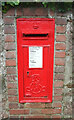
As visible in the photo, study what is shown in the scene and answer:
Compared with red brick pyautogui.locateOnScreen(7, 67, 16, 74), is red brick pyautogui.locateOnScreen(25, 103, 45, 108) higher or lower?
lower

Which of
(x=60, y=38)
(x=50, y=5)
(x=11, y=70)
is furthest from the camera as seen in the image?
(x=11, y=70)

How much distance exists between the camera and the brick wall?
1442 mm

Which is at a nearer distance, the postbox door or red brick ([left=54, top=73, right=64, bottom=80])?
the postbox door

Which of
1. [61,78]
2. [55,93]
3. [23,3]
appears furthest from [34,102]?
[23,3]

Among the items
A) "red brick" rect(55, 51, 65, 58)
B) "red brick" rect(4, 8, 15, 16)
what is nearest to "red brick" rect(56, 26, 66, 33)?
"red brick" rect(55, 51, 65, 58)

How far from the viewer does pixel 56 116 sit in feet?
5.91

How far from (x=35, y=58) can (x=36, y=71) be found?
182 millimetres

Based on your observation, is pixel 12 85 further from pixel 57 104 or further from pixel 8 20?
pixel 8 20

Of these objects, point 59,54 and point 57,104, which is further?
point 57,104

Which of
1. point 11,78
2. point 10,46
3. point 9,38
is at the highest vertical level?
point 9,38

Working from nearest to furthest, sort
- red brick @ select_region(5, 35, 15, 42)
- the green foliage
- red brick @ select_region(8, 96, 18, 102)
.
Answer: the green foliage
red brick @ select_region(5, 35, 15, 42)
red brick @ select_region(8, 96, 18, 102)

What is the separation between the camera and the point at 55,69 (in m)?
1.60

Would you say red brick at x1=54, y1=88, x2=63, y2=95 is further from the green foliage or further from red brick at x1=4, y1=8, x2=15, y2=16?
red brick at x1=4, y1=8, x2=15, y2=16

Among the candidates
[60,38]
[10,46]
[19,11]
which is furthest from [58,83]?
[19,11]
